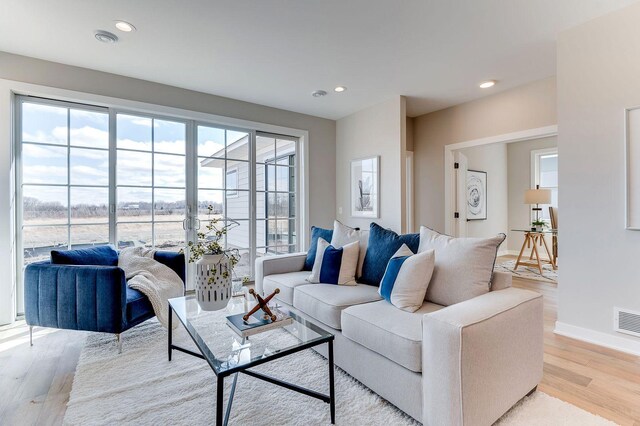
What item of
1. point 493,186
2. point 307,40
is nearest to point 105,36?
point 307,40

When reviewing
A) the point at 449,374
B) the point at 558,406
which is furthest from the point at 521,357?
the point at 449,374

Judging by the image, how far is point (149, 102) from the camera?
11.5ft

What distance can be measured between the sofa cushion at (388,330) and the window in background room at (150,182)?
2.71m

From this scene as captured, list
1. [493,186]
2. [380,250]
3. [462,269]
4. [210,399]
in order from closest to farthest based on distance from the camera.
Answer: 1. [210,399]
2. [462,269]
3. [380,250]
4. [493,186]

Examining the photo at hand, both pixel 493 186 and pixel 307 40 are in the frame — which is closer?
pixel 307 40

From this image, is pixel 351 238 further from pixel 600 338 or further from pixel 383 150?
pixel 600 338

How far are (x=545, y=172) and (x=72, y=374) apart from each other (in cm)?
784

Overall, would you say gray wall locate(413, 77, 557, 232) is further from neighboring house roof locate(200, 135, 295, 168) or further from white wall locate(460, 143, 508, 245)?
neighboring house roof locate(200, 135, 295, 168)

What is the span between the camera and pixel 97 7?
220cm

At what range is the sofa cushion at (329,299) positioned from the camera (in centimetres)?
202

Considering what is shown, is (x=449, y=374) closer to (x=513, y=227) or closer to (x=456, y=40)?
(x=456, y=40)

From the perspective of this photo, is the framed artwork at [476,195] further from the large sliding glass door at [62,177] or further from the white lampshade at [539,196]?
the large sliding glass door at [62,177]

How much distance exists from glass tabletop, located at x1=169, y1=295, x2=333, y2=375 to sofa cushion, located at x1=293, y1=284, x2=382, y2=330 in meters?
0.33

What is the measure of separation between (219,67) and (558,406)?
3756 mm
